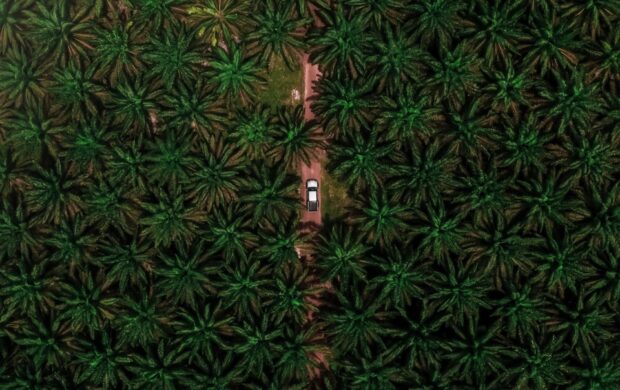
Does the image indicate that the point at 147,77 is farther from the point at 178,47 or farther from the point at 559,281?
the point at 559,281

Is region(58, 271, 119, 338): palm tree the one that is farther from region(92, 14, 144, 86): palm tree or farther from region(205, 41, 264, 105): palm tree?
region(205, 41, 264, 105): palm tree

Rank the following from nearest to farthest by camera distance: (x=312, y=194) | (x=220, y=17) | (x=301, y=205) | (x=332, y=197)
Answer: (x=220, y=17), (x=301, y=205), (x=312, y=194), (x=332, y=197)

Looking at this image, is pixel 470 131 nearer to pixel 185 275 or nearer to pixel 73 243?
pixel 185 275

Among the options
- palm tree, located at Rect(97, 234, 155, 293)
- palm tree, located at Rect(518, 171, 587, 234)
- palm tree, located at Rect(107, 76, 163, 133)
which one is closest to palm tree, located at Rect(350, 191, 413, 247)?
palm tree, located at Rect(518, 171, 587, 234)

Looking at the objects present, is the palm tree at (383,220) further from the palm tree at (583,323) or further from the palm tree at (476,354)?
the palm tree at (583,323)

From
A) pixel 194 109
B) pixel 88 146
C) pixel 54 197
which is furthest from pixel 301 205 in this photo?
pixel 54 197

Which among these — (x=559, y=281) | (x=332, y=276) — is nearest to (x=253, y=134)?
(x=332, y=276)

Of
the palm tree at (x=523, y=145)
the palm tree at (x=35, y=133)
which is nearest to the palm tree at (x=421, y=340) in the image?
the palm tree at (x=523, y=145)
